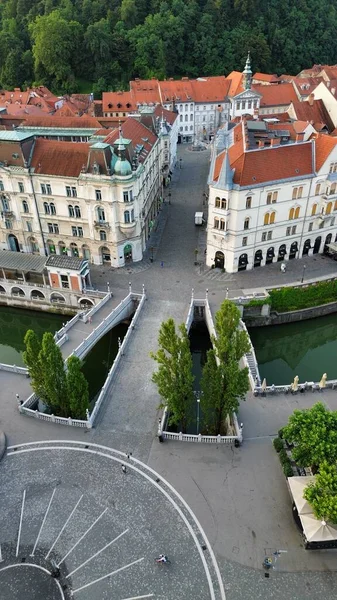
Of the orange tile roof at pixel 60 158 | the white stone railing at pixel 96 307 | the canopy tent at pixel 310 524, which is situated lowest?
the white stone railing at pixel 96 307

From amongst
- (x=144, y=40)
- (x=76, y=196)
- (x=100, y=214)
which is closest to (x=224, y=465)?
(x=100, y=214)

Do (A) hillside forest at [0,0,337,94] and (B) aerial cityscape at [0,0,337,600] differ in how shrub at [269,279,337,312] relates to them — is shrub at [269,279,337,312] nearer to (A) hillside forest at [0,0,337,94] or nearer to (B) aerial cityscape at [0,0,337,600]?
(B) aerial cityscape at [0,0,337,600]

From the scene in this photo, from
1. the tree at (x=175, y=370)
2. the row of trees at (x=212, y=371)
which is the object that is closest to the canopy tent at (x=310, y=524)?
the row of trees at (x=212, y=371)

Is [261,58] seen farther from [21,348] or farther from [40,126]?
[21,348]

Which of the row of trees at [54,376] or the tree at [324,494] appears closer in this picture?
the tree at [324,494]

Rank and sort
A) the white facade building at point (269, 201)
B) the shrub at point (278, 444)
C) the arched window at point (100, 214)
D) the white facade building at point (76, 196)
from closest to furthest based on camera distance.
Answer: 1. the shrub at point (278, 444)
2. the white facade building at point (269, 201)
3. the white facade building at point (76, 196)
4. the arched window at point (100, 214)

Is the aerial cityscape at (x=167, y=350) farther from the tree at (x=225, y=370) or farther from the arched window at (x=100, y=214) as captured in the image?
the arched window at (x=100, y=214)

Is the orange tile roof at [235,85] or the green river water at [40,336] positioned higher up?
the orange tile roof at [235,85]

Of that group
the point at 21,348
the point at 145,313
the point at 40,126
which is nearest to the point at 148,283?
the point at 145,313
